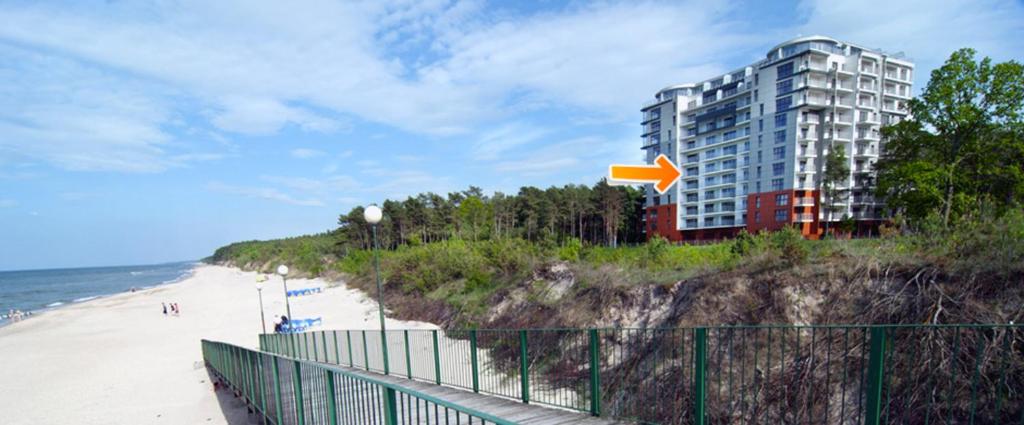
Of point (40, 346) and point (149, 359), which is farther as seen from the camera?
point (40, 346)

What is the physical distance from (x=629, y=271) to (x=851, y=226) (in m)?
31.8

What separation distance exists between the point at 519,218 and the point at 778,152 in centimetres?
3357

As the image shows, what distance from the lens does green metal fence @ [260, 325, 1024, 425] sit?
593cm

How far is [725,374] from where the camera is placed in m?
9.20

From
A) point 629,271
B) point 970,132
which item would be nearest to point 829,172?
point 970,132

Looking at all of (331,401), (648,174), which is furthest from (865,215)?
(331,401)

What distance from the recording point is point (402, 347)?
10047 millimetres

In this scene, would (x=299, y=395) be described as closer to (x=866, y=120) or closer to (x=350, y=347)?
(x=350, y=347)

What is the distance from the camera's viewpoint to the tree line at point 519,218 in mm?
53031

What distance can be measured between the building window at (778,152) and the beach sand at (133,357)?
3888 centimetres

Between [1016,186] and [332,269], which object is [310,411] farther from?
[332,269]

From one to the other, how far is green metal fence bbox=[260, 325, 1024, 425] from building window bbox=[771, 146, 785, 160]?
1516 inches

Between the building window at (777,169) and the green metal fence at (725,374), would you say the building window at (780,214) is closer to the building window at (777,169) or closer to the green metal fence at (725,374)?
the building window at (777,169)

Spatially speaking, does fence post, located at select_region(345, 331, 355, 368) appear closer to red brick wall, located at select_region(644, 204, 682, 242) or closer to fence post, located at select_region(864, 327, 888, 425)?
fence post, located at select_region(864, 327, 888, 425)
